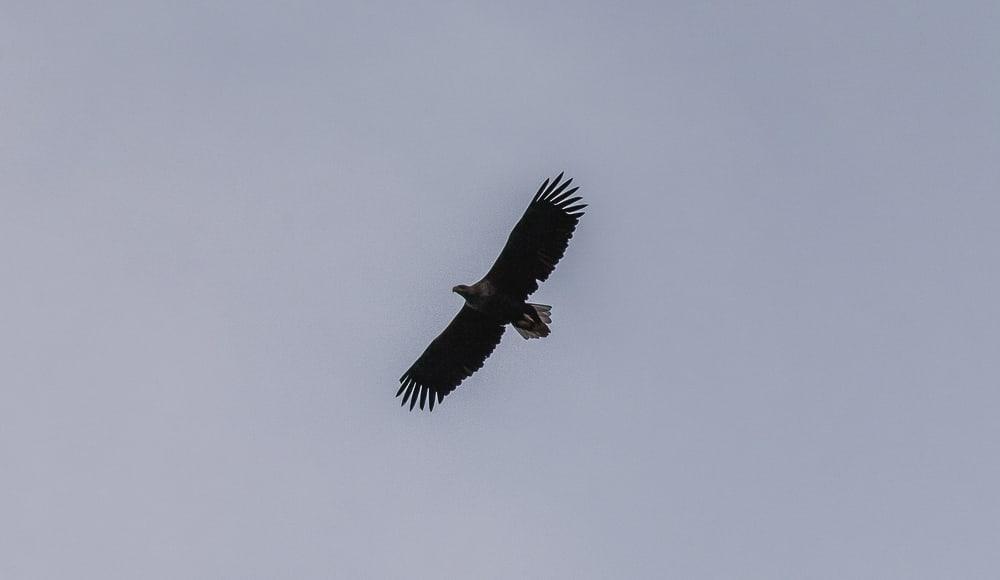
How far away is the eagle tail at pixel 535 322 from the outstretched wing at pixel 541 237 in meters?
0.66

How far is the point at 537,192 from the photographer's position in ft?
96.4

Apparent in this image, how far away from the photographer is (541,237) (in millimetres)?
29406

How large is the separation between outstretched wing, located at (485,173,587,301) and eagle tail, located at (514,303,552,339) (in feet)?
2.17

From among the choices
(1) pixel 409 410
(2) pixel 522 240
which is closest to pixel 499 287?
(2) pixel 522 240

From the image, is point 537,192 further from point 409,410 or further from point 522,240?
point 409,410

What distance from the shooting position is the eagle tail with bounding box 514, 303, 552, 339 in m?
29.8

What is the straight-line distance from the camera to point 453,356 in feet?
103

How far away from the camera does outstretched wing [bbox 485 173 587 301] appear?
29328mm

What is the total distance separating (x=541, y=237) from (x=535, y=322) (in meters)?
1.68

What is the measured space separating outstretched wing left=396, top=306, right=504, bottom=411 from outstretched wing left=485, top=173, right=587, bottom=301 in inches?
56.2

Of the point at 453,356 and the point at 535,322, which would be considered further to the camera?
the point at 453,356

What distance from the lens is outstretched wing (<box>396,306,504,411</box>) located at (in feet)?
Result: 101

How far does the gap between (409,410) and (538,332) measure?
3.76 metres

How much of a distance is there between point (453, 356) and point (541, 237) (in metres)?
3.51
